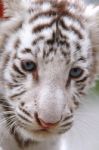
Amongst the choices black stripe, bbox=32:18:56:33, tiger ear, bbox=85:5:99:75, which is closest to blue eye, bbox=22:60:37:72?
black stripe, bbox=32:18:56:33

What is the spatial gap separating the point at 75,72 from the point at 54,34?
6.6 inches

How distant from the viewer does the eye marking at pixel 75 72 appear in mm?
4672

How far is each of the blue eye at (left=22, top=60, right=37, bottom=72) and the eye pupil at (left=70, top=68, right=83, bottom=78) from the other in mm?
150

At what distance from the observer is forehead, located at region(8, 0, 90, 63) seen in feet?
15.2

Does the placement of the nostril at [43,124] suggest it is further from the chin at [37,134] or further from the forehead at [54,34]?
the forehead at [54,34]

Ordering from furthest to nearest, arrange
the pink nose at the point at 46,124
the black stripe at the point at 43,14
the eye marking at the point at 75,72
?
the black stripe at the point at 43,14
the eye marking at the point at 75,72
the pink nose at the point at 46,124

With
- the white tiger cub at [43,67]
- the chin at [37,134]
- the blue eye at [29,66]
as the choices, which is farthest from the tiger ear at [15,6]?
the chin at [37,134]

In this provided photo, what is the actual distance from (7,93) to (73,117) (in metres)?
0.27

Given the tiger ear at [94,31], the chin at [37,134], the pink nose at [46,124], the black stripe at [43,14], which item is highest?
the black stripe at [43,14]

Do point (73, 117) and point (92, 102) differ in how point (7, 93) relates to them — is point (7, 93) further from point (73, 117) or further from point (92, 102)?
point (92, 102)

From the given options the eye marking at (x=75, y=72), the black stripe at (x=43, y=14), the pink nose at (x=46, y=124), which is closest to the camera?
the pink nose at (x=46, y=124)

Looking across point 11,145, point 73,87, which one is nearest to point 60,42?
point 73,87

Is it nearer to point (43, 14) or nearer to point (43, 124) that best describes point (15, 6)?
point (43, 14)

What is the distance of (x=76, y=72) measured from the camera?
4703 millimetres
